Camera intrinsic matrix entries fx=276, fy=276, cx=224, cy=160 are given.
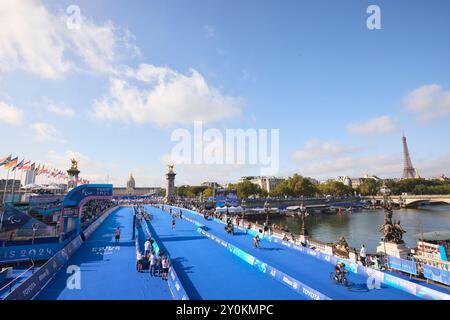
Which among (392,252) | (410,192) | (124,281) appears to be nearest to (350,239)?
(392,252)

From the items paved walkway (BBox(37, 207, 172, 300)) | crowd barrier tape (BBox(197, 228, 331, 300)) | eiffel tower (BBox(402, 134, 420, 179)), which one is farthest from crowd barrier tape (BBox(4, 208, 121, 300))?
eiffel tower (BBox(402, 134, 420, 179))

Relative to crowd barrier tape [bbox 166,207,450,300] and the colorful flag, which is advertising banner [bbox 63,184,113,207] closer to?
the colorful flag

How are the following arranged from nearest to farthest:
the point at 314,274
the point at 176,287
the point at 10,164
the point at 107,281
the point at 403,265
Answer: the point at 176,287, the point at 107,281, the point at 314,274, the point at 403,265, the point at 10,164

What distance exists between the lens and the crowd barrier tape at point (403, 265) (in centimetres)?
1461

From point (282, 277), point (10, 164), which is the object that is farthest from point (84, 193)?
point (282, 277)

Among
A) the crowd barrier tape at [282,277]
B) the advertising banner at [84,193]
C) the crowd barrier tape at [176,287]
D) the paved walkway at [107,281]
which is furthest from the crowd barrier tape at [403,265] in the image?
the advertising banner at [84,193]

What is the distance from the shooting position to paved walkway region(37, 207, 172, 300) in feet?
38.9

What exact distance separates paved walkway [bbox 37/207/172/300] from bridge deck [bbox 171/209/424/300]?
7016mm

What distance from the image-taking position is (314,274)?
1488cm

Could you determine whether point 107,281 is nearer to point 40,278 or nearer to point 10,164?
point 40,278

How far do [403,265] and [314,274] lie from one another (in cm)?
508

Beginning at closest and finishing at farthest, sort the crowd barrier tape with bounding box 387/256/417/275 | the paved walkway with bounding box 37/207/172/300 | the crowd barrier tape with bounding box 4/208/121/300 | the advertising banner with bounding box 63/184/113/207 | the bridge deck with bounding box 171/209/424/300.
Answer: the crowd barrier tape with bounding box 4/208/121/300 → the paved walkway with bounding box 37/207/172/300 → the bridge deck with bounding box 171/209/424/300 → the crowd barrier tape with bounding box 387/256/417/275 → the advertising banner with bounding box 63/184/113/207
